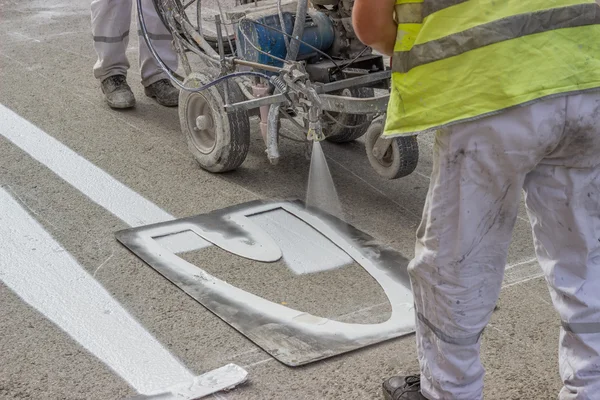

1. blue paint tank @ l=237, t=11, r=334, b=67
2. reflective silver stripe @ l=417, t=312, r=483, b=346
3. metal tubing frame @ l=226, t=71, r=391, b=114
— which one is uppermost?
blue paint tank @ l=237, t=11, r=334, b=67

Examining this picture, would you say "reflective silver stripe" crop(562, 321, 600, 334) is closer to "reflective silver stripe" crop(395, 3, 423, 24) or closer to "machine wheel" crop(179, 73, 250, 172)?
"reflective silver stripe" crop(395, 3, 423, 24)

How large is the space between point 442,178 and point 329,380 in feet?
3.38

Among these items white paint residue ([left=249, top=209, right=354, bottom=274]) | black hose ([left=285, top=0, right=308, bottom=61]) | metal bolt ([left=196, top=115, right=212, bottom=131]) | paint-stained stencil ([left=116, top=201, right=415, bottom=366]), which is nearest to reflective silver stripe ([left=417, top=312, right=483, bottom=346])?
paint-stained stencil ([left=116, top=201, right=415, bottom=366])

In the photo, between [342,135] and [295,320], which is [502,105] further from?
[342,135]

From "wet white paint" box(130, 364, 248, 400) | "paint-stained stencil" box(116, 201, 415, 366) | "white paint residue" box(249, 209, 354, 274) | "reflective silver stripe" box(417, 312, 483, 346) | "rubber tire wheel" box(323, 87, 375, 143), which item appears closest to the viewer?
"reflective silver stripe" box(417, 312, 483, 346)

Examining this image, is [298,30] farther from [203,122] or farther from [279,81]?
[203,122]

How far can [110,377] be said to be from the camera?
3285 mm

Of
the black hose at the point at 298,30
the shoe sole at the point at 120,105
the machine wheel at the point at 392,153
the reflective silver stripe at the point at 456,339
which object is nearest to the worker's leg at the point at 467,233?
the reflective silver stripe at the point at 456,339

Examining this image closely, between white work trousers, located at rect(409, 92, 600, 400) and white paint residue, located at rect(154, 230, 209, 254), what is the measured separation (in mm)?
1805

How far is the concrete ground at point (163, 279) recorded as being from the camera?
325 cm

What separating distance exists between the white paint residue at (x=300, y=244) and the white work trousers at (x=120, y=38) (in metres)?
2.33

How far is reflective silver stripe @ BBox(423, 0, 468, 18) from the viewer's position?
2385 millimetres

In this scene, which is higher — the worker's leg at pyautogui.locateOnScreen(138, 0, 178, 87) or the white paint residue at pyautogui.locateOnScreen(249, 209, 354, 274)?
the worker's leg at pyautogui.locateOnScreen(138, 0, 178, 87)

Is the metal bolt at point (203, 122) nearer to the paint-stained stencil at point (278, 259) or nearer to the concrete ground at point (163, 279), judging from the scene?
the concrete ground at point (163, 279)
